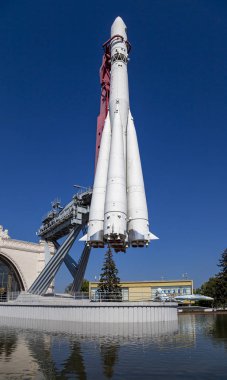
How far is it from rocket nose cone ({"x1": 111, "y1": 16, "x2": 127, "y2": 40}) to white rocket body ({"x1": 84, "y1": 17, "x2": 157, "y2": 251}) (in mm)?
2624

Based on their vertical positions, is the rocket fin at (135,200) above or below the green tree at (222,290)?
above

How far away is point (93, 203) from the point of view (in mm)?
29109

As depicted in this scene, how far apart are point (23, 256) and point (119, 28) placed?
32791mm

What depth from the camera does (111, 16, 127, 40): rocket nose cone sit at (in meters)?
36.0

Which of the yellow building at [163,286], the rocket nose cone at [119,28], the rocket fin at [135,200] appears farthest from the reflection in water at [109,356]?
the yellow building at [163,286]

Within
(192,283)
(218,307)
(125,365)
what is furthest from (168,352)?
(192,283)

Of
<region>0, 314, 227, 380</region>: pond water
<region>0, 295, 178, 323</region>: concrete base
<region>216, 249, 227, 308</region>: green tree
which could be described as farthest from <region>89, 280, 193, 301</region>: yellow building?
<region>0, 314, 227, 380</region>: pond water

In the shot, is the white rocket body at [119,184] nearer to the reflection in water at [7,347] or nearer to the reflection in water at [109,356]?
the reflection in water at [7,347]

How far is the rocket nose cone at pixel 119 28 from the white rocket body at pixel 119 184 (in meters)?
2.62

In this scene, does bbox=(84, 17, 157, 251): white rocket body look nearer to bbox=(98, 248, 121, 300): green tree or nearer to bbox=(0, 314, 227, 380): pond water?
bbox=(0, 314, 227, 380): pond water

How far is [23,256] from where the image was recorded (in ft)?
174

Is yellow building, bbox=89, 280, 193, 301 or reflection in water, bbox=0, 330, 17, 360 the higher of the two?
yellow building, bbox=89, 280, 193, 301

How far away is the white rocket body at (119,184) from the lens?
26625 mm

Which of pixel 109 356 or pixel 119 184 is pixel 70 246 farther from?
pixel 109 356
